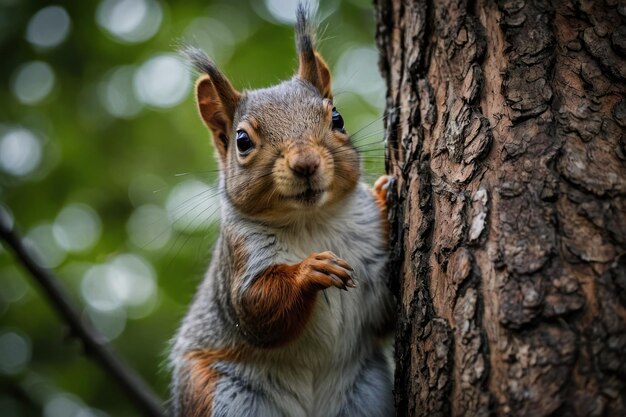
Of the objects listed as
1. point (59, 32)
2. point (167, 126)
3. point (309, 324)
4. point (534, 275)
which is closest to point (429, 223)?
point (534, 275)

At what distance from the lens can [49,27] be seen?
605cm

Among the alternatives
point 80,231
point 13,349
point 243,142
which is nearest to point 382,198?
point 243,142

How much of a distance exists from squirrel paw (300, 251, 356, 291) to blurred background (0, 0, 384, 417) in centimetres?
275

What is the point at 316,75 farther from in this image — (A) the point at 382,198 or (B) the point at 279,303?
(B) the point at 279,303

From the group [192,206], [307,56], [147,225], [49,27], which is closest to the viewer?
[307,56]

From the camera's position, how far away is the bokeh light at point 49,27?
599cm

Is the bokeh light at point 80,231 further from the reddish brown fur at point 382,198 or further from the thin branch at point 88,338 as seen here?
the reddish brown fur at point 382,198

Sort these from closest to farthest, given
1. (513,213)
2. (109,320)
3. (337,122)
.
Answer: (513,213) → (337,122) → (109,320)

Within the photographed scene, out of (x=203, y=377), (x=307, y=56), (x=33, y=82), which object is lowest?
(x=203, y=377)

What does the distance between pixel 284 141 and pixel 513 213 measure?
135 cm

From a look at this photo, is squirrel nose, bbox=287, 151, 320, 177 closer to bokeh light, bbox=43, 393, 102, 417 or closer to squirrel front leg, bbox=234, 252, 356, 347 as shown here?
squirrel front leg, bbox=234, 252, 356, 347

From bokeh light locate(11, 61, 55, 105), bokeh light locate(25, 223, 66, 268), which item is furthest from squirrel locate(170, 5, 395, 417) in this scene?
bokeh light locate(25, 223, 66, 268)

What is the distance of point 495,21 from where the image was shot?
302 cm

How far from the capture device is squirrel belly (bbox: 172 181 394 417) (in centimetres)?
359
